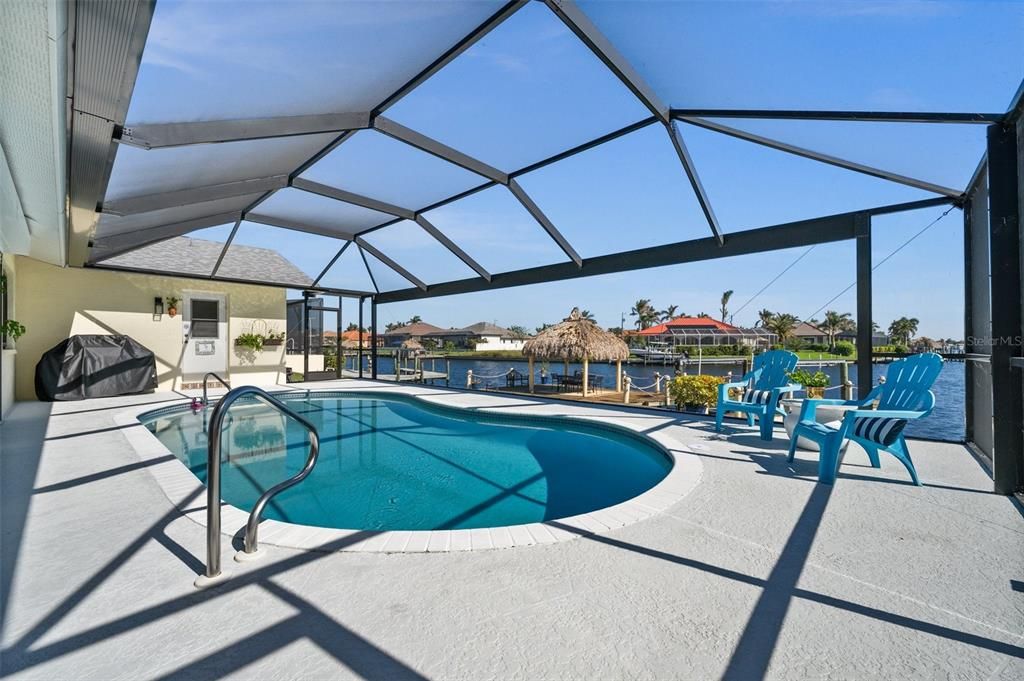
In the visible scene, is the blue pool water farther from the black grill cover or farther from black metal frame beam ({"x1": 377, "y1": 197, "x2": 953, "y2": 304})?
black metal frame beam ({"x1": 377, "y1": 197, "x2": 953, "y2": 304})

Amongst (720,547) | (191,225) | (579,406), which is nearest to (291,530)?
(720,547)

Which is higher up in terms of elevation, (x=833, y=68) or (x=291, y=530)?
(x=833, y=68)

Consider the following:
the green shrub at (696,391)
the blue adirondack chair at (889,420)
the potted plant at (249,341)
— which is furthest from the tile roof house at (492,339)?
the blue adirondack chair at (889,420)

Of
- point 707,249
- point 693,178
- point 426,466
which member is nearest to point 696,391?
point 707,249

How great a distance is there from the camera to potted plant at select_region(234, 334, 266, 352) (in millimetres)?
12750

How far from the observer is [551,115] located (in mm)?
5727

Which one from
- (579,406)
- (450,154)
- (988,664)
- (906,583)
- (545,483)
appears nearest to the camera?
(988,664)

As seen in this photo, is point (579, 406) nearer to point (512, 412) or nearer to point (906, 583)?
point (512, 412)

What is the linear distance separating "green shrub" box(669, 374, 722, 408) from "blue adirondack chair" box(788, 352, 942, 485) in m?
5.69

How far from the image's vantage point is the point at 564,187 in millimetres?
7699

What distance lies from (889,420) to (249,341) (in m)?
13.8

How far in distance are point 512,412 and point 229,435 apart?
4.99 metres

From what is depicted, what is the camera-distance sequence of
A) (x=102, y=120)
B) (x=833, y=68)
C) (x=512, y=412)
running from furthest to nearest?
(x=512, y=412) < (x=833, y=68) < (x=102, y=120)

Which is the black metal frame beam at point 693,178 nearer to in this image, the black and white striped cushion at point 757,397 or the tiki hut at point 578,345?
the black and white striped cushion at point 757,397
